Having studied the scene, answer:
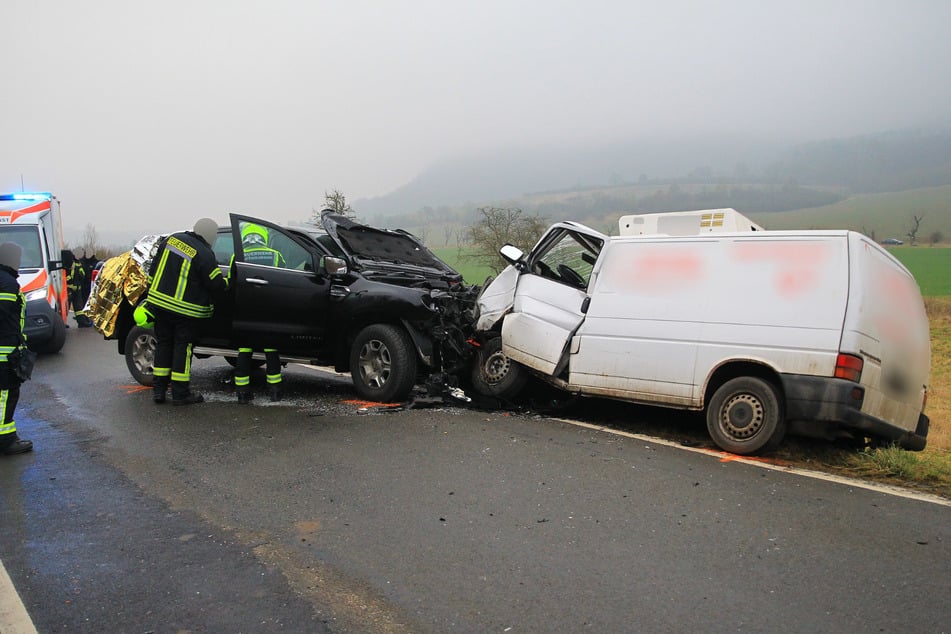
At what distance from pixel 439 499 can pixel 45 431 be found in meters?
4.29

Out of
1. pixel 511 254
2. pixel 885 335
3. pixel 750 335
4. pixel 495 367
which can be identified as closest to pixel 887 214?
pixel 511 254

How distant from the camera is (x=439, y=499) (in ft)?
15.4

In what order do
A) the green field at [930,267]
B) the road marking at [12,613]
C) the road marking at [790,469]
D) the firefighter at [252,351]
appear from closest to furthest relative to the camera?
1. the road marking at [12,613]
2. the road marking at [790,469]
3. the firefighter at [252,351]
4. the green field at [930,267]

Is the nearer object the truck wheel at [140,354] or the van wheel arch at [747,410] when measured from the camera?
the van wheel arch at [747,410]

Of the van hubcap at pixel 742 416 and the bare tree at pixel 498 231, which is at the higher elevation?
the bare tree at pixel 498 231

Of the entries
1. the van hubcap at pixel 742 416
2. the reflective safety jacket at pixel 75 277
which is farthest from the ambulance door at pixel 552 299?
the reflective safety jacket at pixel 75 277

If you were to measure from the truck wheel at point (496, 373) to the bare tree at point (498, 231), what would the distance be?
18.1 metres

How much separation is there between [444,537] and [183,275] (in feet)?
15.1

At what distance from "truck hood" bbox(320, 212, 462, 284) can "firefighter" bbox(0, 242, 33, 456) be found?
327cm

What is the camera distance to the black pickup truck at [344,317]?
7402 mm

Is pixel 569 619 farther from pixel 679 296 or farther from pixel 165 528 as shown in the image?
pixel 679 296

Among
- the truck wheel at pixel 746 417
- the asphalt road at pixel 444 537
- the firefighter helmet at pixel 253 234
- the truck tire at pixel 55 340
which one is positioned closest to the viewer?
the asphalt road at pixel 444 537

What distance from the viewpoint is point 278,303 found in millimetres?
7711

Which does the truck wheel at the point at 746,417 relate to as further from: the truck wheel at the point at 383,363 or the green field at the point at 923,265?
the green field at the point at 923,265
